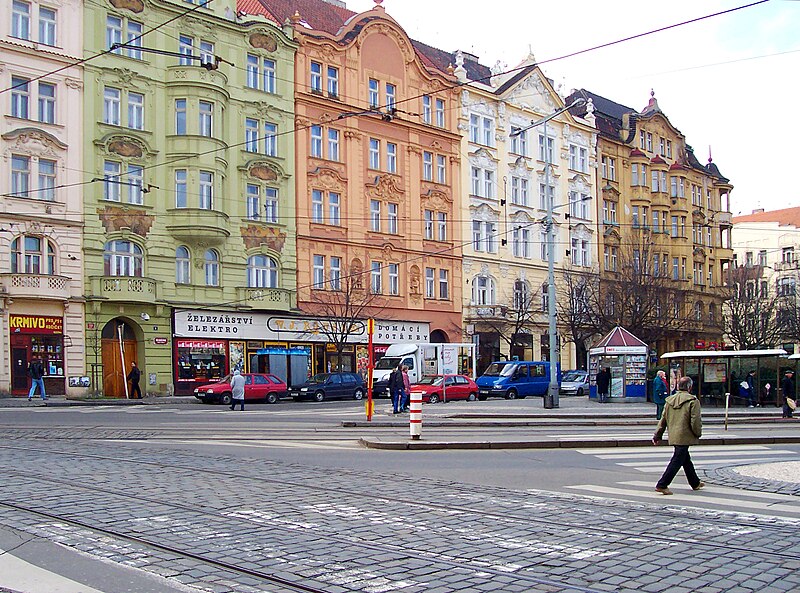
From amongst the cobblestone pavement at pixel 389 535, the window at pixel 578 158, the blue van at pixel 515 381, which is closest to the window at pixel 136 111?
the blue van at pixel 515 381

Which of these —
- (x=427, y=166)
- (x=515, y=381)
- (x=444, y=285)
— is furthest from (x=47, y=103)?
(x=444, y=285)

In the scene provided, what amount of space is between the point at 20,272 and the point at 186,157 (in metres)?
9.74

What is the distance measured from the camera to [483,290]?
5981 cm

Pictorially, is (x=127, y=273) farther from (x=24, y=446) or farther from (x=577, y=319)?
(x=577, y=319)

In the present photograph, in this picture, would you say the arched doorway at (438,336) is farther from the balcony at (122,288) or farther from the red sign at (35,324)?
the red sign at (35,324)

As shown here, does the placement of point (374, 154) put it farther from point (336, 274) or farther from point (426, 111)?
point (336, 274)

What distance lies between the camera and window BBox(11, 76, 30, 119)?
127 feet

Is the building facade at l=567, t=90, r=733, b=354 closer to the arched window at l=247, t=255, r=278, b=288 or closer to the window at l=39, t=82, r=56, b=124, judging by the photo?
the arched window at l=247, t=255, r=278, b=288

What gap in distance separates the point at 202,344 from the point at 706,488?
3519 centimetres

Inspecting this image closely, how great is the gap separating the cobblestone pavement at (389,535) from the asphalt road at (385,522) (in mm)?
26

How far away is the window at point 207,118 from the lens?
44.7 metres

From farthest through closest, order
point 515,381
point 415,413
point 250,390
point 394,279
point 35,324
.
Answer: point 394,279, point 515,381, point 250,390, point 35,324, point 415,413

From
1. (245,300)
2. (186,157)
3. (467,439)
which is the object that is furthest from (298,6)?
(467,439)

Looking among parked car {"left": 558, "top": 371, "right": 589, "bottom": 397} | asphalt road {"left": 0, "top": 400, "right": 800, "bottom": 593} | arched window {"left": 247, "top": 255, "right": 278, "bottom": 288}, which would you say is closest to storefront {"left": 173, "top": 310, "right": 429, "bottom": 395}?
arched window {"left": 247, "top": 255, "right": 278, "bottom": 288}
